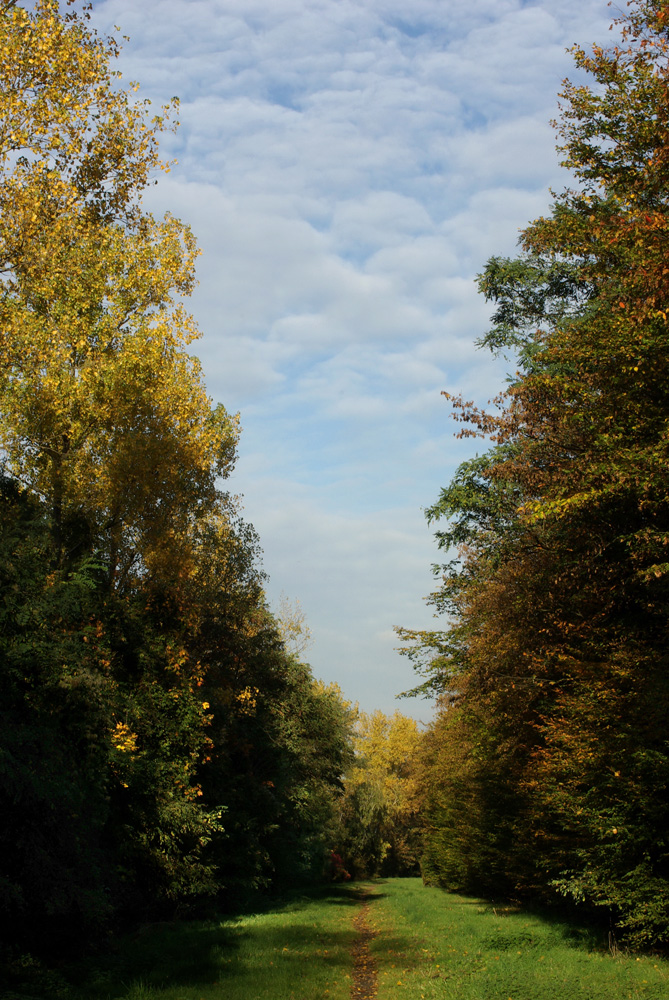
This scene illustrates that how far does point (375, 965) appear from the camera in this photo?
1516 cm

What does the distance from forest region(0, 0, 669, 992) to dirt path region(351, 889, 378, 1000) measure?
407cm

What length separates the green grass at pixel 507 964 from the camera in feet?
36.0

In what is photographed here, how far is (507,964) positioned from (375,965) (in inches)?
117

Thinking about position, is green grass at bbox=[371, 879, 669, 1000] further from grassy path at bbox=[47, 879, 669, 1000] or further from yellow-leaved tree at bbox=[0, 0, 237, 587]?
yellow-leaved tree at bbox=[0, 0, 237, 587]

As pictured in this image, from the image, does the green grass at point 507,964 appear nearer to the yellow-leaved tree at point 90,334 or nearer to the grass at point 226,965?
the grass at point 226,965

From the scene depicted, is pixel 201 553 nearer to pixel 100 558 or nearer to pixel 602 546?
pixel 100 558

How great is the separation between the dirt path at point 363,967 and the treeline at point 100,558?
13.7ft

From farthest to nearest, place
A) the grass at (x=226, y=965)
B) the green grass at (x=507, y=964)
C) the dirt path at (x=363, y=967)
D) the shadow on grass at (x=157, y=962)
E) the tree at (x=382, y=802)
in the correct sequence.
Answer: the tree at (x=382, y=802)
the dirt path at (x=363, y=967)
the shadow on grass at (x=157, y=962)
the grass at (x=226, y=965)
the green grass at (x=507, y=964)

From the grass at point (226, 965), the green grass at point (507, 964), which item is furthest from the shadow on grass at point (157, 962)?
the green grass at point (507, 964)

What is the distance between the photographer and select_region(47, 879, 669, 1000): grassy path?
36.3 feet

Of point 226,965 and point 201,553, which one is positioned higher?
point 201,553

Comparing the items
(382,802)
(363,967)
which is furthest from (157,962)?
(382,802)

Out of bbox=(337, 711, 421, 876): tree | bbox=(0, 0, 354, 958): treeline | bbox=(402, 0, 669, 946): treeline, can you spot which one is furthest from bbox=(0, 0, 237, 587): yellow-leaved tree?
bbox=(337, 711, 421, 876): tree

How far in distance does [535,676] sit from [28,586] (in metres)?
10.6
